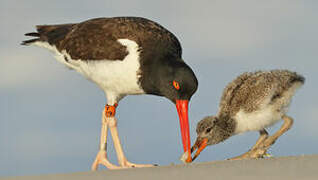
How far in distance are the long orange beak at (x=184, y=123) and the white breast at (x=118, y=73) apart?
2.49ft

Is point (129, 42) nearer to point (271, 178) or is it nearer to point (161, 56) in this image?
point (161, 56)

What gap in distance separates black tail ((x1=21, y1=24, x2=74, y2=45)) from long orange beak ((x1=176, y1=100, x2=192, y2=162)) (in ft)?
9.52

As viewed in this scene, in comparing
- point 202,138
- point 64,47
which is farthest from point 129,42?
point 202,138

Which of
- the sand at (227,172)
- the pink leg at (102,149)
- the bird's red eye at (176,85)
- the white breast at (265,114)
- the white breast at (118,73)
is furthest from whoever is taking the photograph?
the pink leg at (102,149)

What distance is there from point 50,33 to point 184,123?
3550mm

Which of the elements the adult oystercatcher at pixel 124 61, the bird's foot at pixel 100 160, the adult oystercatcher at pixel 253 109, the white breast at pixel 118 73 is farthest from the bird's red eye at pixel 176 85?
the bird's foot at pixel 100 160

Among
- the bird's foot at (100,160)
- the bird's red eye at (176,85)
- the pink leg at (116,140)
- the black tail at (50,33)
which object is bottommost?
the bird's foot at (100,160)

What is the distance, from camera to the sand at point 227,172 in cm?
570

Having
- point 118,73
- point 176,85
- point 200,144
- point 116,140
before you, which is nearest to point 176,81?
point 176,85

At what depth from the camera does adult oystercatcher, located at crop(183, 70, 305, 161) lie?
8.07 meters

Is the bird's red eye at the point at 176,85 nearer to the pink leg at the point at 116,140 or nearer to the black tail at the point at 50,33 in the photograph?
the pink leg at the point at 116,140

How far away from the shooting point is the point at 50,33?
32.8 ft

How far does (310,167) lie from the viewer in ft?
20.2

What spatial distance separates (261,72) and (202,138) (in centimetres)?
154
